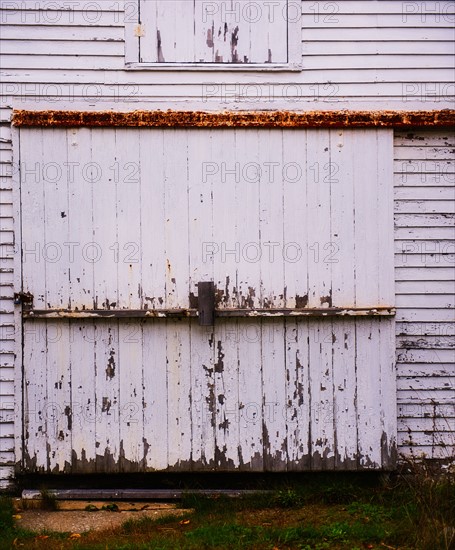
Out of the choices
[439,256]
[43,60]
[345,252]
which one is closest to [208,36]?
[43,60]

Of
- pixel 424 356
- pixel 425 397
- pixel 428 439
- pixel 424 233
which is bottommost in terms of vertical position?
pixel 428 439

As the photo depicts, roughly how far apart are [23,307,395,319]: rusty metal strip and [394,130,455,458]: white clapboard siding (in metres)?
0.39

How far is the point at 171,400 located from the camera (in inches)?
239

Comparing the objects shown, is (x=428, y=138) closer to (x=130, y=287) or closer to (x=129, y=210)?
(x=129, y=210)

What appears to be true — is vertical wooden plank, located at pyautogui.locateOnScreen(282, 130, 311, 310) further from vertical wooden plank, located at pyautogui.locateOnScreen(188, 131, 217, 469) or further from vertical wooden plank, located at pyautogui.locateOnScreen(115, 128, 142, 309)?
vertical wooden plank, located at pyautogui.locateOnScreen(115, 128, 142, 309)

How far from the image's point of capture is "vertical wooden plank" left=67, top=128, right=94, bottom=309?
6.02m

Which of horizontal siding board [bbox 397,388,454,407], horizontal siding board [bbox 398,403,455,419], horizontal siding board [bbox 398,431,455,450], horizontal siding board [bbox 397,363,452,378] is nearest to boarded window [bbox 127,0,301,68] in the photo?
horizontal siding board [bbox 397,363,452,378]

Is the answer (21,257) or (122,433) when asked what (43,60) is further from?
(122,433)

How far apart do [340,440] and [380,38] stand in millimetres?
3532

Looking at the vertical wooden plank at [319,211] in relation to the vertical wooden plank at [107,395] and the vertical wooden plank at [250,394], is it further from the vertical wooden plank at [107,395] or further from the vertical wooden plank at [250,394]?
the vertical wooden plank at [107,395]

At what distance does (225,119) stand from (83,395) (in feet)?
8.72

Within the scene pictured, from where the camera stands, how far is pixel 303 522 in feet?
17.7

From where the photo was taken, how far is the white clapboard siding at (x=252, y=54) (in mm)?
6082

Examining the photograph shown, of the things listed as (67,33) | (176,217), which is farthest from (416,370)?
(67,33)
